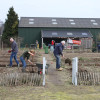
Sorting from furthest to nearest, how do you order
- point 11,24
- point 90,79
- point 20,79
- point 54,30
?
point 11,24 → point 54,30 → point 90,79 → point 20,79

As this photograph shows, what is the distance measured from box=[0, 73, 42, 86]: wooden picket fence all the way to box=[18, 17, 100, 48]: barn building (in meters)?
30.0

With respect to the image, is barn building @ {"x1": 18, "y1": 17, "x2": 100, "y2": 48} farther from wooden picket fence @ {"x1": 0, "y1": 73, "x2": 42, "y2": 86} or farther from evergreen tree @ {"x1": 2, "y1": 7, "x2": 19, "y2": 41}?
wooden picket fence @ {"x1": 0, "y1": 73, "x2": 42, "y2": 86}

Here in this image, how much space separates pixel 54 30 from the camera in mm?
40031

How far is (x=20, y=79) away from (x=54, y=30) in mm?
33105

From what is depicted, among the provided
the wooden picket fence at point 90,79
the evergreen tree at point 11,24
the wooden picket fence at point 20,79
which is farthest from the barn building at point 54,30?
the wooden picket fence at point 20,79

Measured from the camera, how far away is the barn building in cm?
3850

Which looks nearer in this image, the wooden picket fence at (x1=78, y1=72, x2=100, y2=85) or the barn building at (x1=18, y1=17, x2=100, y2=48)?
the wooden picket fence at (x1=78, y1=72, x2=100, y2=85)

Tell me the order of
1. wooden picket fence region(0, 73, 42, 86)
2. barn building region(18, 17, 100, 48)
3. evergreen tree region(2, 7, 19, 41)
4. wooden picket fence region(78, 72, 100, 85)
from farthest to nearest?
evergreen tree region(2, 7, 19, 41), barn building region(18, 17, 100, 48), wooden picket fence region(78, 72, 100, 85), wooden picket fence region(0, 73, 42, 86)

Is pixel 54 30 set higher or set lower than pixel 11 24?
lower

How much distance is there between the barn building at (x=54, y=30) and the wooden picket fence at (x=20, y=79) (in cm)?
3001

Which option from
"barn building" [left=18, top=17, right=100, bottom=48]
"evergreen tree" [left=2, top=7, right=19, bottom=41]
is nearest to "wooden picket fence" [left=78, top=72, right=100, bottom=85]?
"barn building" [left=18, top=17, right=100, bottom=48]

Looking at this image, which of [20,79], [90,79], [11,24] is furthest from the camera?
[11,24]

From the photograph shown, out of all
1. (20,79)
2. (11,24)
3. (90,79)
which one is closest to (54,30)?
(11,24)

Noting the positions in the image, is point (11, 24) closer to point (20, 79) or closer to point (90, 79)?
point (20, 79)
